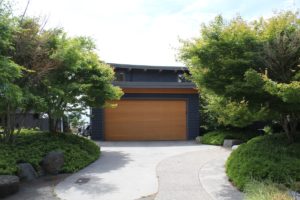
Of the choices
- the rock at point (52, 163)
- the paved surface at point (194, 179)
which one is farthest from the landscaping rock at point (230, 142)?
the rock at point (52, 163)

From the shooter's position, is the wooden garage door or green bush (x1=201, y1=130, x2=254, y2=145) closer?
green bush (x1=201, y1=130, x2=254, y2=145)

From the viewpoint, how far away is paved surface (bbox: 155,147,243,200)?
7.65 m

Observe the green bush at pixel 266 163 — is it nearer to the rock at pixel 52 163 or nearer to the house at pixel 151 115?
the rock at pixel 52 163

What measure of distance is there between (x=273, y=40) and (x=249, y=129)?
10.6 m

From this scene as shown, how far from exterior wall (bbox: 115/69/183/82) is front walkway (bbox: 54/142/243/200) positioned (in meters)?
10.9

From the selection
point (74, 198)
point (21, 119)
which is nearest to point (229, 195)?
point (74, 198)

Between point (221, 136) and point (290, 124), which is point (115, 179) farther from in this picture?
point (221, 136)

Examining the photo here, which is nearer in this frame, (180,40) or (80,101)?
(180,40)

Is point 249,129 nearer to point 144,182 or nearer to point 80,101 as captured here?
point 80,101

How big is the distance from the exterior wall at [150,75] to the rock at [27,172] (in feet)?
47.6

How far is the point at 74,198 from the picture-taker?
305 inches

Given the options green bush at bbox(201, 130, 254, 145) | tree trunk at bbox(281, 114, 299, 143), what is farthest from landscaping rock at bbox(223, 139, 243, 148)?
tree trunk at bbox(281, 114, 299, 143)

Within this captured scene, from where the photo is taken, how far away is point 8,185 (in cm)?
794

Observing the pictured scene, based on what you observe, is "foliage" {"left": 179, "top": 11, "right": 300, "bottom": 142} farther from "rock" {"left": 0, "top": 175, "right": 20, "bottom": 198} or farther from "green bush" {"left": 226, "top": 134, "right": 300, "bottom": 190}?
"rock" {"left": 0, "top": 175, "right": 20, "bottom": 198}
